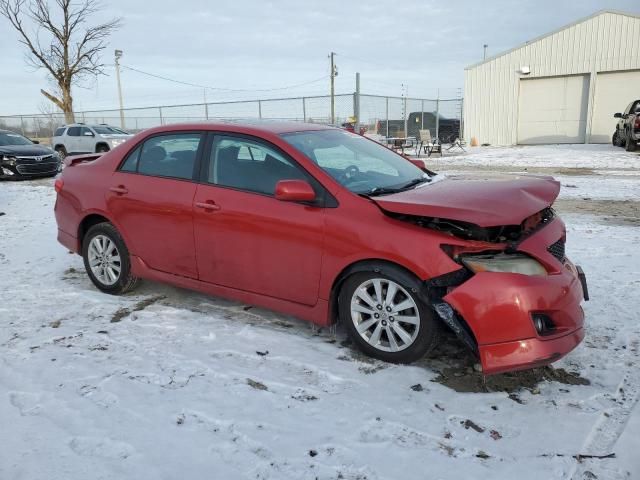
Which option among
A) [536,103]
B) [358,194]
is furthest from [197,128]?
[536,103]

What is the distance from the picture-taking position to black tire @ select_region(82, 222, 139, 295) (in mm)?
4574

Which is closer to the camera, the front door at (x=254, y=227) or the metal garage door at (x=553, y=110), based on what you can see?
the front door at (x=254, y=227)

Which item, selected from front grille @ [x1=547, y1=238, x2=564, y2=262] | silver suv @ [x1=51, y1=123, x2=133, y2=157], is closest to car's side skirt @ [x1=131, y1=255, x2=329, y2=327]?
front grille @ [x1=547, y1=238, x2=564, y2=262]

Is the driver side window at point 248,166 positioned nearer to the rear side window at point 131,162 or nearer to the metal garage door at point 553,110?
the rear side window at point 131,162

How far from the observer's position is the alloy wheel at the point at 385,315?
3.21 m

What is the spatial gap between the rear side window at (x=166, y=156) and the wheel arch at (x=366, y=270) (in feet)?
4.97

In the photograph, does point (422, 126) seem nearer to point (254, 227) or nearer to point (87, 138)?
point (87, 138)

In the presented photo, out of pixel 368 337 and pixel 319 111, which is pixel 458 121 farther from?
pixel 368 337

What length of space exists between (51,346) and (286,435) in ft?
6.63

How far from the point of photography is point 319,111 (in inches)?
882

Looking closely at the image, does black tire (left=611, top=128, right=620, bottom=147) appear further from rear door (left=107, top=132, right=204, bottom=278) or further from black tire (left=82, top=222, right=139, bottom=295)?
black tire (left=82, top=222, right=139, bottom=295)

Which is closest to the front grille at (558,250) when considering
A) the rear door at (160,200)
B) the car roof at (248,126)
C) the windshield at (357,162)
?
the windshield at (357,162)

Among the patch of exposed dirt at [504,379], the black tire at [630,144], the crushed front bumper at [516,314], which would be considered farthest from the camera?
the black tire at [630,144]

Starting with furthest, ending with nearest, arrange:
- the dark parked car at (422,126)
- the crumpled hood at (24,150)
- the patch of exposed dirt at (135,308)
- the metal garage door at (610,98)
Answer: the dark parked car at (422,126)
the metal garage door at (610,98)
the crumpled hood at (24,150)
the patch of exposed dirt at (135,308)
